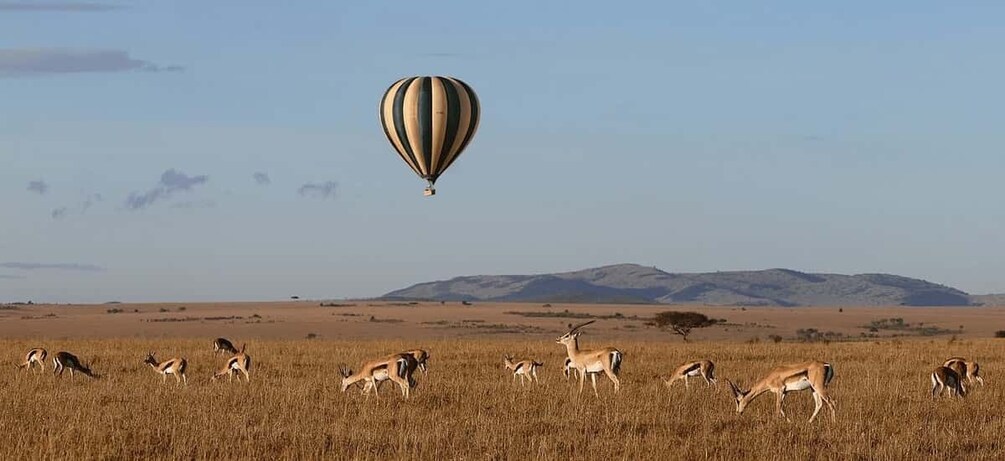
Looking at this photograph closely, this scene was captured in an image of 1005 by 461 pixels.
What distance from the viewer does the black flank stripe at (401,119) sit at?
31.8 metres

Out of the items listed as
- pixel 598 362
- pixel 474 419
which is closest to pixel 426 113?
pixel 598 362

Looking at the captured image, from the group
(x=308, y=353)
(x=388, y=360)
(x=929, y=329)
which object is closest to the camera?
(x=388, y=360)

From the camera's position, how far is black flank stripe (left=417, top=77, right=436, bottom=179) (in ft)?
103

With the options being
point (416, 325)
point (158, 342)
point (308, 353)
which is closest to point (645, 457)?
point (308, 353)

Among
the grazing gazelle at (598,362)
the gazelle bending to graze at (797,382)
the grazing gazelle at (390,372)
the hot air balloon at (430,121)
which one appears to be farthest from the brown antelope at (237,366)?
the hot air balloon at (430,121)

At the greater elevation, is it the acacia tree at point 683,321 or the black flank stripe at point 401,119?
the black flank stripe at point 401,119

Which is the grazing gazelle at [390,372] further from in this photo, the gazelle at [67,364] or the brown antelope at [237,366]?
the gazelle at [67,364]

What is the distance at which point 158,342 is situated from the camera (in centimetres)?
3572

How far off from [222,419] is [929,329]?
64.0 meters

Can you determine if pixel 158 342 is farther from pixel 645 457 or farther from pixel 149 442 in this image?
pixel 645 457

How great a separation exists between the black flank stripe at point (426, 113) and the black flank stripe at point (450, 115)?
31 cm

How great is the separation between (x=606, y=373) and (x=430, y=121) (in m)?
12.1

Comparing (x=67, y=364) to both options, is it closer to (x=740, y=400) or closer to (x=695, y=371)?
(x=695, y=371)

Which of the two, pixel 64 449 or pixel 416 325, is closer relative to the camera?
pixel 64 449
